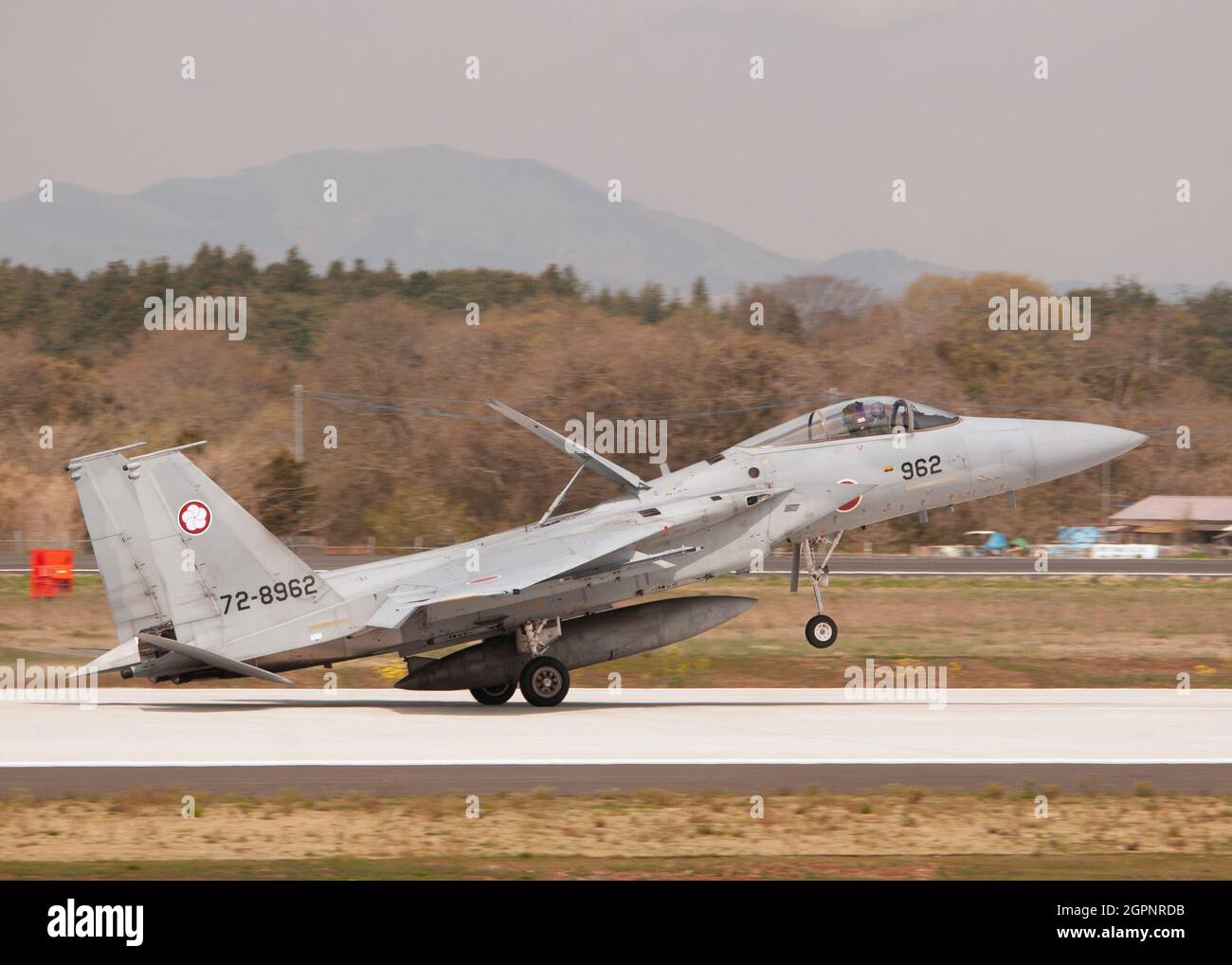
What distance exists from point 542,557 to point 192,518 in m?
4.60

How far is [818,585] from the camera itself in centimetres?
1966

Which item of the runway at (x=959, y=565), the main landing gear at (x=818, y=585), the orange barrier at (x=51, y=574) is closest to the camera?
the main landing gear at (x=818, y=585)

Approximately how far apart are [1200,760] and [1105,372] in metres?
56.4

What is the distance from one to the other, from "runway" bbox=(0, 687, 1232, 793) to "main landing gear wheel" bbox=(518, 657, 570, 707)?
225mm

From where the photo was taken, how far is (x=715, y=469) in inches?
769

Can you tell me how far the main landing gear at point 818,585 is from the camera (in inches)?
737

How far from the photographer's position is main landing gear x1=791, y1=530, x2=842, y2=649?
18.7 m

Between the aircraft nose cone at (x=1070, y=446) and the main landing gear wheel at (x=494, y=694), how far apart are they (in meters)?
8.20

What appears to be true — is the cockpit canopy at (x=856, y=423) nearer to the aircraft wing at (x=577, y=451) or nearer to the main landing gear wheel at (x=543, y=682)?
the aircraft wing at (x=577, y=451)

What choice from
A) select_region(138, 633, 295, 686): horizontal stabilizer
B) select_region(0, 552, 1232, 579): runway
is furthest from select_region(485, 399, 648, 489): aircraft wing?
select_region(0, 552, 1232, 579): runway

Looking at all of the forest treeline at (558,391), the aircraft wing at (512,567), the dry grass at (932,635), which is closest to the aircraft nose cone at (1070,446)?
the dry grass at (932,635)

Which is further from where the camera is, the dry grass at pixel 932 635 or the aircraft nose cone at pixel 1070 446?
the dry grass at pixel 932 635

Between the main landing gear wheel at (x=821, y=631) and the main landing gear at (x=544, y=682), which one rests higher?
the main landing gear wheel at (x=821, y=631)
